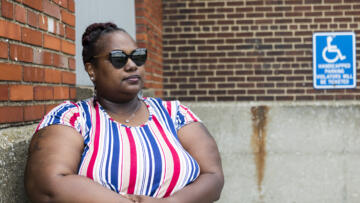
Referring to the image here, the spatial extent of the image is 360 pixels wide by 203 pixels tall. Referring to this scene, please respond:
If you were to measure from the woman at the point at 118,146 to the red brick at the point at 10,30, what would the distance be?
327 millimetres

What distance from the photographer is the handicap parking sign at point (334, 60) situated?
5.74 meters

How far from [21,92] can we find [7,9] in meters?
0.41

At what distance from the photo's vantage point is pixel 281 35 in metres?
5.85

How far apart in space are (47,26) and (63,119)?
800mm

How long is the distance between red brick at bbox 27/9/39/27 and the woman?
331mm

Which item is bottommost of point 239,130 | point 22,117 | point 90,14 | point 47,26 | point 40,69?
point 239,130

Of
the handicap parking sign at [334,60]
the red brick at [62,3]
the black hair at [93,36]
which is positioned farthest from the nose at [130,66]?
the handicap parking sign at [334,60]

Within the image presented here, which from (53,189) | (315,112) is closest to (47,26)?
(53,189)

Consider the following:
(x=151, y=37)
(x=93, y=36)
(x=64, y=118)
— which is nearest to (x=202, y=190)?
(x=64, y=118)

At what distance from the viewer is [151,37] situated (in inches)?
211

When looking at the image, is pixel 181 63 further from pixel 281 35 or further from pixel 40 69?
pixel 40 69

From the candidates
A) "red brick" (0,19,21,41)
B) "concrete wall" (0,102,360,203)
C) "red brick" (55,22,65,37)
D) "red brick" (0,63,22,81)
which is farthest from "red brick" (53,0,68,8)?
"concrete wall" (0,102,360,203)

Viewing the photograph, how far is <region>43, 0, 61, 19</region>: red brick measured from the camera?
271 centimetres

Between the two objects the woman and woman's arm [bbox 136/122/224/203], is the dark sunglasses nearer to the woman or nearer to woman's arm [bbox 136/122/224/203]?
the woman
